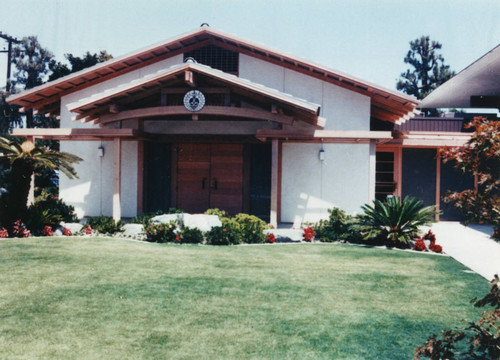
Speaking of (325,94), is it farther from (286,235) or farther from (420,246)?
(420,246)

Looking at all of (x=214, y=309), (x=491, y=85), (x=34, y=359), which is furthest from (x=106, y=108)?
(x=491, y=85)

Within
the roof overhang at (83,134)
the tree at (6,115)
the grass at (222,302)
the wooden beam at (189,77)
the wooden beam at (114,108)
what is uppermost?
the tree at (6,115)

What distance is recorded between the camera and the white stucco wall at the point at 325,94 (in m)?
14.2

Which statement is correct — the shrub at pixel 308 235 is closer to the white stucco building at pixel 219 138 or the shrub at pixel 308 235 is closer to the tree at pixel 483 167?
the white stucco building at pixel 219 138

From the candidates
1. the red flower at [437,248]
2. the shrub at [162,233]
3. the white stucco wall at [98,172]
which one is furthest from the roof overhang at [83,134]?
the red flower at [437,248]

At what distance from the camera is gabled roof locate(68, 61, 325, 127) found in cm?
1170

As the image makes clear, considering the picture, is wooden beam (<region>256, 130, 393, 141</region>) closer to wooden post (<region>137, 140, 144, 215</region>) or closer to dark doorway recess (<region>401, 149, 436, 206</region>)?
dark doorway recess (<region>401, 149, 436, 206</region>)

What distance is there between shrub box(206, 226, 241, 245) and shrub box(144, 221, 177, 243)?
92cm

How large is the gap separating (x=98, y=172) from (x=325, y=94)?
783cm

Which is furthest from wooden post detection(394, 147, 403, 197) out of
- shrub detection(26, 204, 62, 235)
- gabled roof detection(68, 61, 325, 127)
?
shrub detection(26, 204, 62, 235)

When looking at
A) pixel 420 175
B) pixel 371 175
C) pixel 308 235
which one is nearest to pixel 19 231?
pixel 308 235

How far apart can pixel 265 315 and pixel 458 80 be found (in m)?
9.94

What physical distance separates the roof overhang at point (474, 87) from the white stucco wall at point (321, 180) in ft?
9.48

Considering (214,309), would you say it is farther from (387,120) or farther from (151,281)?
(387,120)
